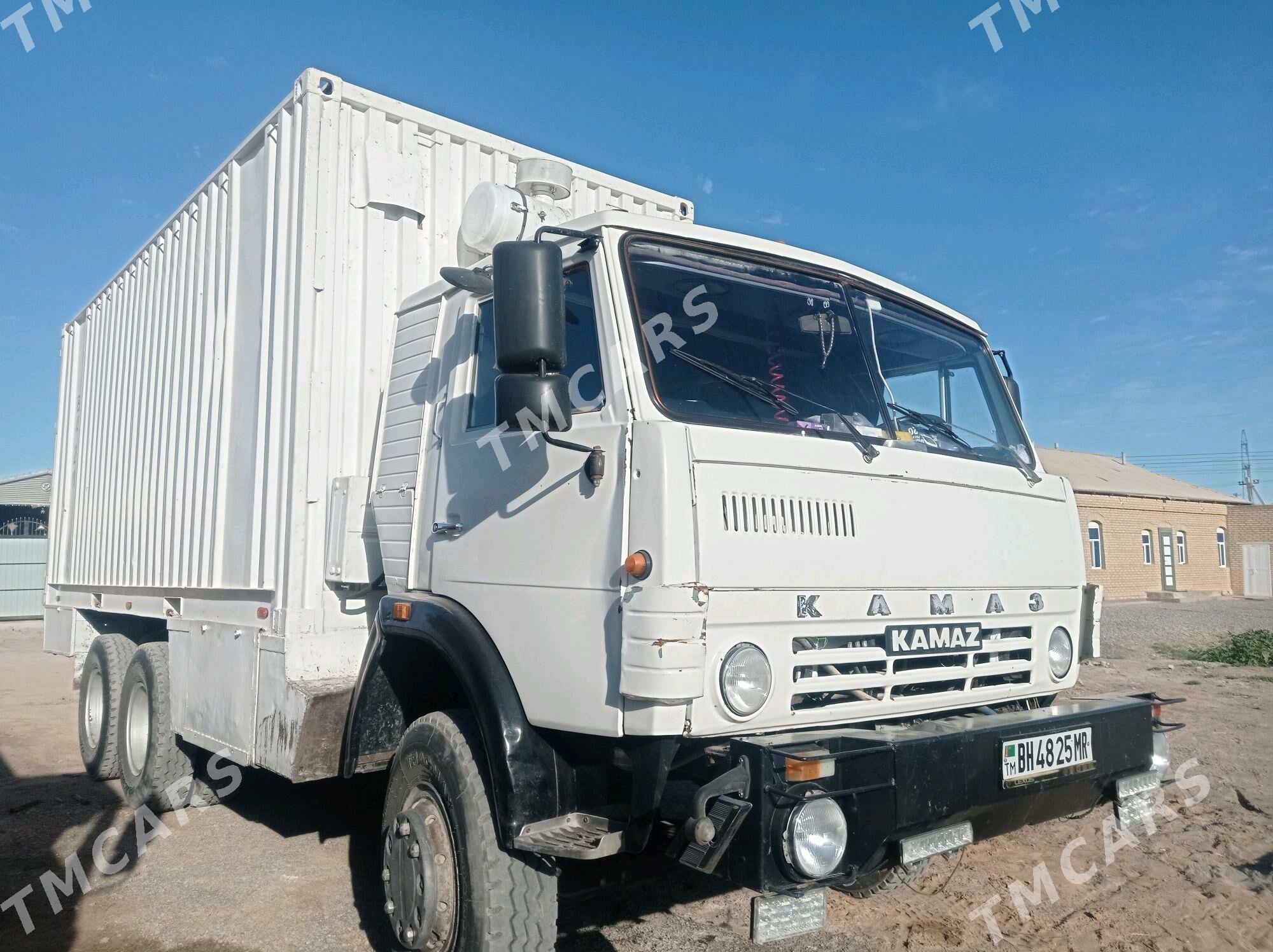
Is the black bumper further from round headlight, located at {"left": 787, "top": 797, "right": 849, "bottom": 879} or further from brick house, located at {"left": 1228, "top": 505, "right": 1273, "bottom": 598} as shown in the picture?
brick house, located at {"left": 1228, "top": 505, "right": 1273, "bottom": 598}

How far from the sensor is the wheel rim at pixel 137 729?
19.1 ft

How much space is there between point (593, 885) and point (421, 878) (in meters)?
0.66

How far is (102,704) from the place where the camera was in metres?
6.41

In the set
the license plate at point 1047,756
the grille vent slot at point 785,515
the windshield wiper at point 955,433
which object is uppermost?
the windshield wiper at point 955,433

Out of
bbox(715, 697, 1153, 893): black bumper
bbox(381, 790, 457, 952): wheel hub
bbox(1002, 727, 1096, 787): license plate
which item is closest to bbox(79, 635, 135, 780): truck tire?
bbox(381, 790, 457, 952): wheel hub

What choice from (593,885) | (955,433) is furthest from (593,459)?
(593,885)

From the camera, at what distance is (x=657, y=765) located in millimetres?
2635

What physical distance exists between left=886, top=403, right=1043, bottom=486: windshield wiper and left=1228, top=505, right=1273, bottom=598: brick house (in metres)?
38.9

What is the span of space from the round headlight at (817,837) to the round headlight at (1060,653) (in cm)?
148

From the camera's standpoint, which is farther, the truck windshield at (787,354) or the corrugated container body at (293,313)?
the corrugated container body at (293,313)

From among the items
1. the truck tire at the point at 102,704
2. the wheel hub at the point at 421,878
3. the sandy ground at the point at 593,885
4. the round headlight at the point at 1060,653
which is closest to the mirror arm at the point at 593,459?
the wheel hub at the point at 421,878

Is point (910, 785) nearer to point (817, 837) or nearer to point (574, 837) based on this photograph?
point (817, 837)

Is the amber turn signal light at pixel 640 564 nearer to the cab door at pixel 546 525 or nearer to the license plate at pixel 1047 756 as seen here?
the cab door at pixel 546 525

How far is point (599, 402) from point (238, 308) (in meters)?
2.85
